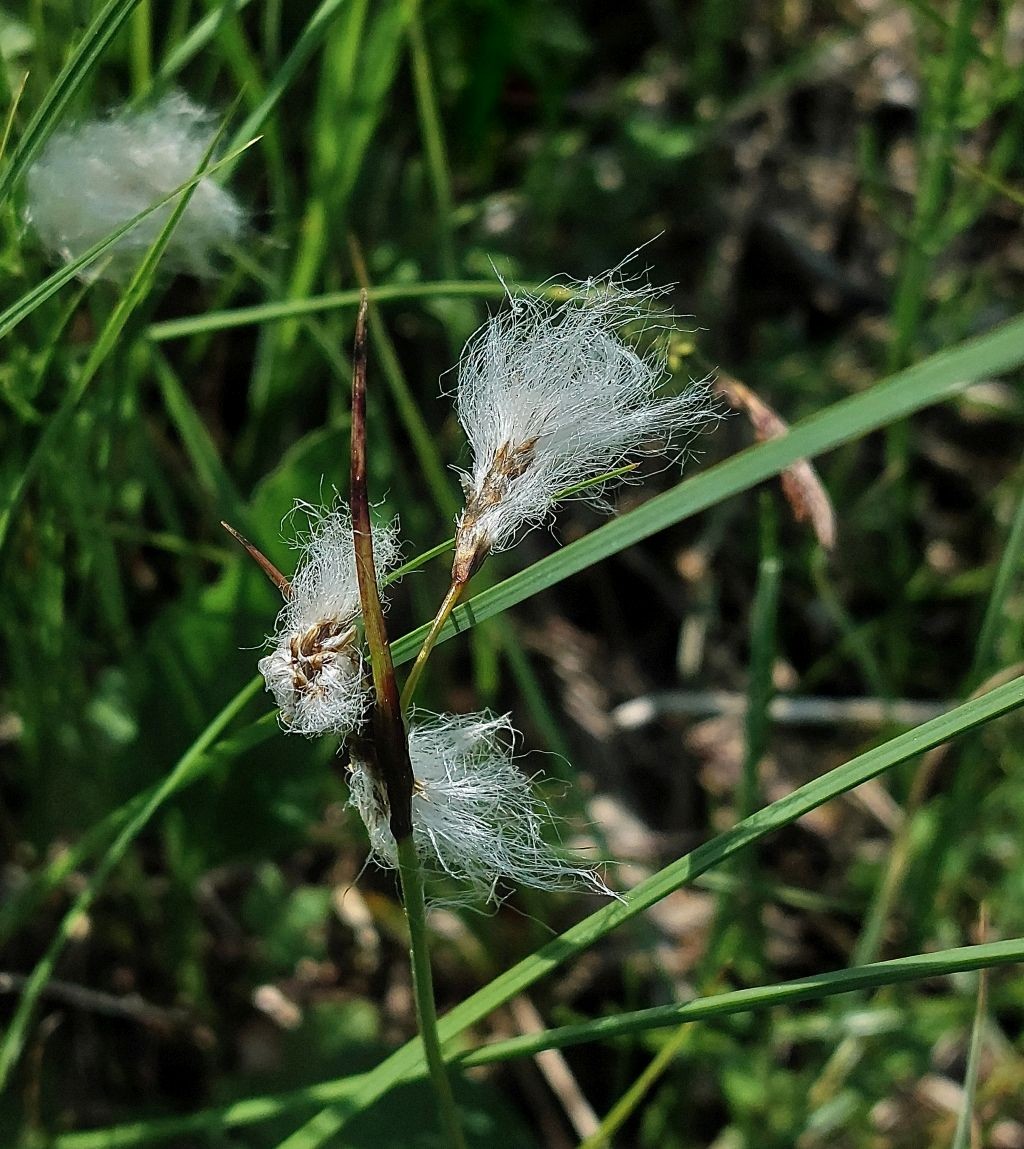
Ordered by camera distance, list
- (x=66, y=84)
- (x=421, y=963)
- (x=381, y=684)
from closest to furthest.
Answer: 1. (x=381, y=684)
2. (x=421, y=963)
3. (x=66, y=84)

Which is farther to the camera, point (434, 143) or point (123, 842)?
point (434, 143)

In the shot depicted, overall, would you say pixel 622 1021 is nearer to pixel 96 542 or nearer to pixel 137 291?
pixel 137 291

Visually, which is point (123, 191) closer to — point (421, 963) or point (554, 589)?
point (421, 963)

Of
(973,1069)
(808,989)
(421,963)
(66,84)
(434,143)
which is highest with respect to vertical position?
(66,84)

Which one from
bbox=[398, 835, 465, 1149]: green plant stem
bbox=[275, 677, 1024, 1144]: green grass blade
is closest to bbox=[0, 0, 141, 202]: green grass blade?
bbox=[398, 835, 465, 1149]: green plant stem

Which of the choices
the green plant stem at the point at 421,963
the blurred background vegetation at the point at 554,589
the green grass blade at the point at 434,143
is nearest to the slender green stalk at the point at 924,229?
the blurred background vegetation at the point at 554,589

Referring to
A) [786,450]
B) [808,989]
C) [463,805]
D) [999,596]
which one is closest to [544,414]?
[786,450]

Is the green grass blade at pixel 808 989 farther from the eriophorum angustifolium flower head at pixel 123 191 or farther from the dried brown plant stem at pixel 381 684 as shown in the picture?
the eriophorum angustifolium flower head at pixel 123 191

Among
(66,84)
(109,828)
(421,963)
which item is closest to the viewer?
(421,963)

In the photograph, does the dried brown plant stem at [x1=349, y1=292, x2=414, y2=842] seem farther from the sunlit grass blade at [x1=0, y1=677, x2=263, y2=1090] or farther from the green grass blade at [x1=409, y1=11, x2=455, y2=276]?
the green grass blade at [x1=409, y1=11, x2=455, y2=276]
